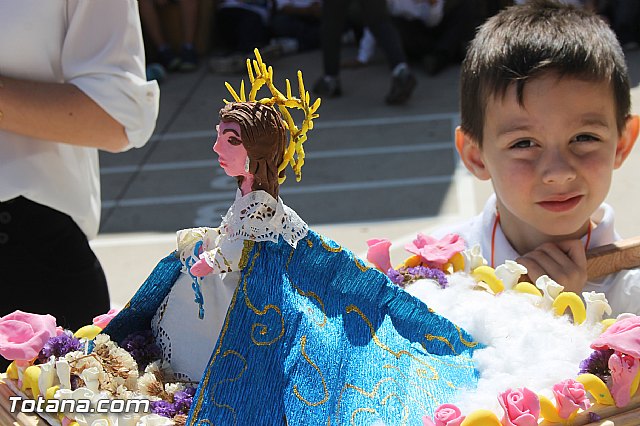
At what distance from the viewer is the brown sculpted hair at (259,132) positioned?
3.84 feet

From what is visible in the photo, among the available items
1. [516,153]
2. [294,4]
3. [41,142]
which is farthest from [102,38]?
[294,4]

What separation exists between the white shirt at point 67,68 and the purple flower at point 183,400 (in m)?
0.66

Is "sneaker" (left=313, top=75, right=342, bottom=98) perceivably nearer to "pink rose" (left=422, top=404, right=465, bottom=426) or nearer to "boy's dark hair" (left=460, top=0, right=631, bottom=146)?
"boy's dark hair" (left=460, top=0, right=631, bottom=146)

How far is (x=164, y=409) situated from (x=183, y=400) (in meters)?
0.03

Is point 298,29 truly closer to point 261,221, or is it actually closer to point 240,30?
point 240,30

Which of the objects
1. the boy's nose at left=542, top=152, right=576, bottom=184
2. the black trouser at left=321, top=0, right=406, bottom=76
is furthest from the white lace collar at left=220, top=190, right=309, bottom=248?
the black trouser at left=321, top=0, right=406, bottom=76

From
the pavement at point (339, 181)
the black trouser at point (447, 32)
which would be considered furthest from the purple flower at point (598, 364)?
the black trouser at point (447, 32)

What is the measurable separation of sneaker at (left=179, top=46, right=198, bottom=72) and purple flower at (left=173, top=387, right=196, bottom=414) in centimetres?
582

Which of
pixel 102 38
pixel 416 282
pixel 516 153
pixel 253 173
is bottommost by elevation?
pixel 416 282

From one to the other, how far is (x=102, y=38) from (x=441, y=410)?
3.29ft

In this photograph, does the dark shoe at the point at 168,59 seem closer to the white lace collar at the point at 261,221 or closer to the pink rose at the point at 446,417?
the white lace collar at the point at 261,221

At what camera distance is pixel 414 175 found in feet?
15.1

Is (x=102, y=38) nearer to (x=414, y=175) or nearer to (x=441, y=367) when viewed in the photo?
(x=441, y=367)

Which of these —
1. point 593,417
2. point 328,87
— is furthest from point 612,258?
point 328,87
